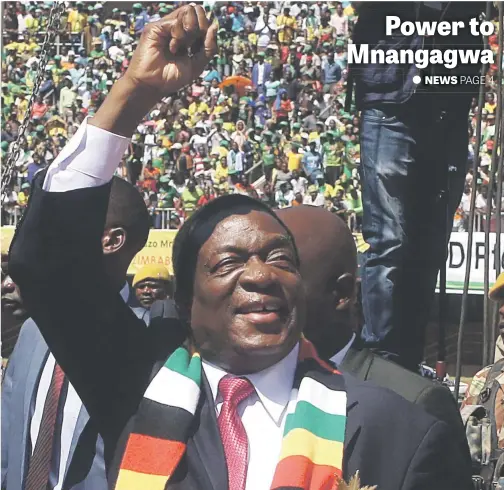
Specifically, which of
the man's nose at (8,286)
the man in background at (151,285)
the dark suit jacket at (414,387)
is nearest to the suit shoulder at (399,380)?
the dark suit jacket at (414,387)

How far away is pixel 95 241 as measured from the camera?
6.49ft

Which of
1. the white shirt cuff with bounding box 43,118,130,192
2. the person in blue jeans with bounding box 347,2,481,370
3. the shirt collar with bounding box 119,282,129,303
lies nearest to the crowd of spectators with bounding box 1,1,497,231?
the person in blue jeans with bounding box 347,2,481,370

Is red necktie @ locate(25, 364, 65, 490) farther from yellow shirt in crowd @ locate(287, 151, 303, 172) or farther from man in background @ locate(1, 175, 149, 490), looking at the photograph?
yellow shirt in crowd @ locate(287, 151, 303, 172)

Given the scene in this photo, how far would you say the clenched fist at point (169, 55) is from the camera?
1.90 m

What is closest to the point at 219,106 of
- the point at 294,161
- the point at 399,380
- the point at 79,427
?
the point at 294,161

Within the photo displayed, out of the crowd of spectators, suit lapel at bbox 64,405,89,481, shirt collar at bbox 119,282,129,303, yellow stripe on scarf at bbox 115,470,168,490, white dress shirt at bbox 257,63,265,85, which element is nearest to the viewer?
yellow stripe on scarf at bbox 115,470,168,490

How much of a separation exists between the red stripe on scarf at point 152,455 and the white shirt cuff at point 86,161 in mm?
445

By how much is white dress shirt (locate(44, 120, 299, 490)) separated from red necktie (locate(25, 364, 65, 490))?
65 centimetres

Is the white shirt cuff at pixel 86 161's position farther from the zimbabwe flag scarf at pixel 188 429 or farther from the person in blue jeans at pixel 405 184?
the person in blue jeans at pixel 405 184

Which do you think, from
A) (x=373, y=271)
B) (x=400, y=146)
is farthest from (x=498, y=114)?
(x=373, y=271)

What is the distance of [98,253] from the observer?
6.57ft

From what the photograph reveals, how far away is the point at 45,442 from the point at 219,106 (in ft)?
38.0

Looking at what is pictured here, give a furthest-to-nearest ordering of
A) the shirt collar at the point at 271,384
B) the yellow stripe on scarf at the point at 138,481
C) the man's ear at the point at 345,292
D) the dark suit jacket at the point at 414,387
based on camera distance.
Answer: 1. the man's ear at the point at 345,292
2. the dark suit jacket at the point at 414,387
3. the shirt collar at the point at 271,384
4. the yellow stripe on scarf at the point at 138,481

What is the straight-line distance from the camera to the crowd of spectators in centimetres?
1193
